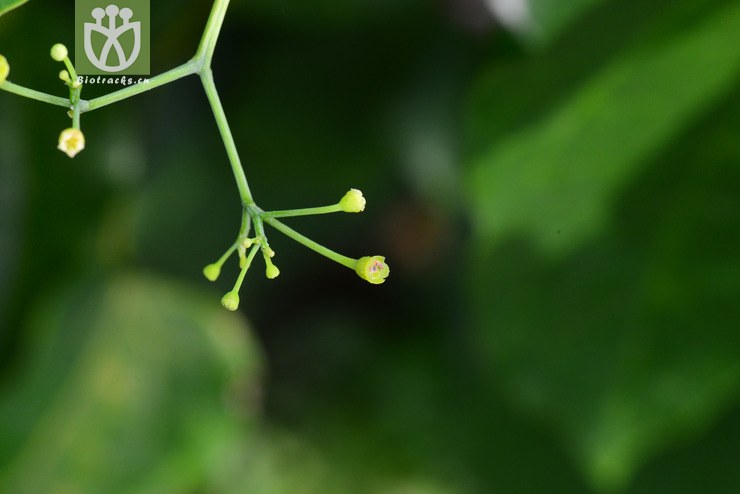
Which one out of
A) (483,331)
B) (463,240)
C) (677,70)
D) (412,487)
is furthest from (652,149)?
(412,487)

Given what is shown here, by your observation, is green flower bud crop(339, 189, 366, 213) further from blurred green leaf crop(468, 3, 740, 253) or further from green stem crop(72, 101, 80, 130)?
blurred green leaf crop(468, 3, 740, 253)

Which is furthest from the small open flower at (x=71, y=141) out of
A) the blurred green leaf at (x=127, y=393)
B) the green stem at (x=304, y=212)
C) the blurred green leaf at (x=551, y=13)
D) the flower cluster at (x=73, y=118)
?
the blurred green leaf at (x=127, y=393)

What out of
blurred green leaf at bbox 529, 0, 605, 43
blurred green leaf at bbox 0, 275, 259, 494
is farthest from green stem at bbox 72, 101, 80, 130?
blurred green leaf at bbox 0, 275, 259, 494

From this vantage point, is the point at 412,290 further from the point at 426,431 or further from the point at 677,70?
the point at 677,70

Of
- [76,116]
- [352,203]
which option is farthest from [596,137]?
[76,116]

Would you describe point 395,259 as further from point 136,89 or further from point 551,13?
point 136,89

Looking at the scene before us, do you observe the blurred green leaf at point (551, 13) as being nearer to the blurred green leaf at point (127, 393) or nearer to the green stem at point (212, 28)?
the green stem at point (212, 28)
